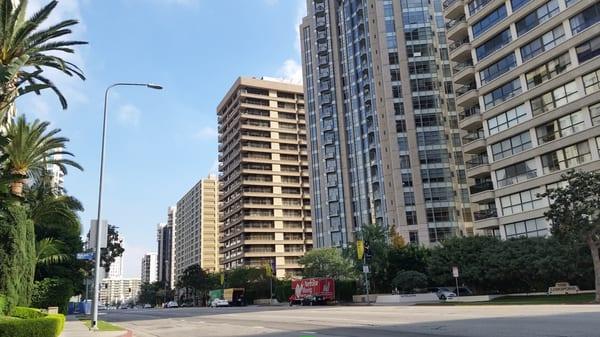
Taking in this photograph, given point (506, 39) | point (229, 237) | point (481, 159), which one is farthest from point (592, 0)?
point (229, 237)

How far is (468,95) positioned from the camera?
66875 mm

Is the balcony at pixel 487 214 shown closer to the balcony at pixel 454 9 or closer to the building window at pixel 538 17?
the building window at pixel 538 17

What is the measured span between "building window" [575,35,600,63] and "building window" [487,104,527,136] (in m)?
8.20

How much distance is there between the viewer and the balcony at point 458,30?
68750 millimetres

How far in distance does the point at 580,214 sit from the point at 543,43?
2937 centimetres

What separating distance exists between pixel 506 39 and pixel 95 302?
55155 mm

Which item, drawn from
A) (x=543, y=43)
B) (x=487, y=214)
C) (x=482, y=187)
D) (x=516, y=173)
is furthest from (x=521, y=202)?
(x=543, y=43)

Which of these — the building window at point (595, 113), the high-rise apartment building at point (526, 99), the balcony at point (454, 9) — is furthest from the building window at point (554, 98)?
the balcony at point (454, 9)

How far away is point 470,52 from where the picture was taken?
224 ft

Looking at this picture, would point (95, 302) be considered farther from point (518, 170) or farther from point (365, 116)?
point (365, 116)

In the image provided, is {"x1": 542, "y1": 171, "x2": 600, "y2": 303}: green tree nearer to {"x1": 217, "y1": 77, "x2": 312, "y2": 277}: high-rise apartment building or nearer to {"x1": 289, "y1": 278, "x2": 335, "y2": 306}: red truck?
{"x1": 289, "y1": 278, "x2": 335, "y2": 306}: red truck

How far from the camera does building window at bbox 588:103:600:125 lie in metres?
50.0

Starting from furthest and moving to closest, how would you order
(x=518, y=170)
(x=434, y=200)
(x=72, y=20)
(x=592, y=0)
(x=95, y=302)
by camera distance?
(x=434, y=200)
(x=518, y=170)
(x=592, y=0)
(x=72, y=20)
(x=95, y=302)

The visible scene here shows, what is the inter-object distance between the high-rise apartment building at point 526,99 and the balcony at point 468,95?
0.83 feet
